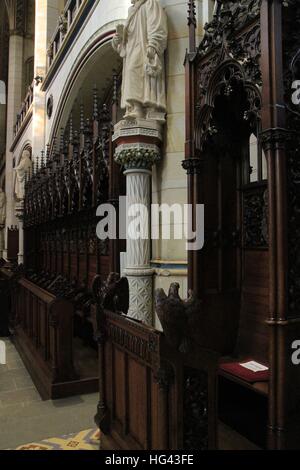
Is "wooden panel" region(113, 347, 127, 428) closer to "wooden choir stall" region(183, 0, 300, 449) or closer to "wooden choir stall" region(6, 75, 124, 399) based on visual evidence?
"wooden choir stall" region(183, 0, 300, 449)

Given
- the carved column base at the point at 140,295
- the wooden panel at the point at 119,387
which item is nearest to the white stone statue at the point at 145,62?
the carved column base at the point at 140,295

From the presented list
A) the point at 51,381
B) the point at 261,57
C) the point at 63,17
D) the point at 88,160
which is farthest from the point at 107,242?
the point at 63,17

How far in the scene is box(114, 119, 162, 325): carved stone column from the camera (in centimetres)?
346

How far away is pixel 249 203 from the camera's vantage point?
2861 millimetres

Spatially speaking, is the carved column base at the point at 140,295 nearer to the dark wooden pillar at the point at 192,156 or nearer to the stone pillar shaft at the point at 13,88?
the dark wooden pillar at the point at 192,156

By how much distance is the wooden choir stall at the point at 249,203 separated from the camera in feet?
6.59

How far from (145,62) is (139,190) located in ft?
3.91

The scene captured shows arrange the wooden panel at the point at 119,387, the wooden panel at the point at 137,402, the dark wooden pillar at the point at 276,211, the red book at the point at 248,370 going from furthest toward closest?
the red book at the point at 248,370, the wooden panel at the point at 119,387, the dark wooden pillar at the point at 276,211, the wooden panel at the point at 137,402

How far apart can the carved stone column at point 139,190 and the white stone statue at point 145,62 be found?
16 centimetres

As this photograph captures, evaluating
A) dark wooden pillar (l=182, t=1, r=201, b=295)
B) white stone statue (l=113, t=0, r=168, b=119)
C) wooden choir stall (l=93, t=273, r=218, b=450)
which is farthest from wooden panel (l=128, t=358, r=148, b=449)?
white stone statue (l=113, t=0, r=168, b=119)

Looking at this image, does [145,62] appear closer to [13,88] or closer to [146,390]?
[146,390]

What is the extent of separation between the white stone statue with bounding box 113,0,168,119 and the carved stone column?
0.52 feet

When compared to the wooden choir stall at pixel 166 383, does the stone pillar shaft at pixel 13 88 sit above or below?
above
